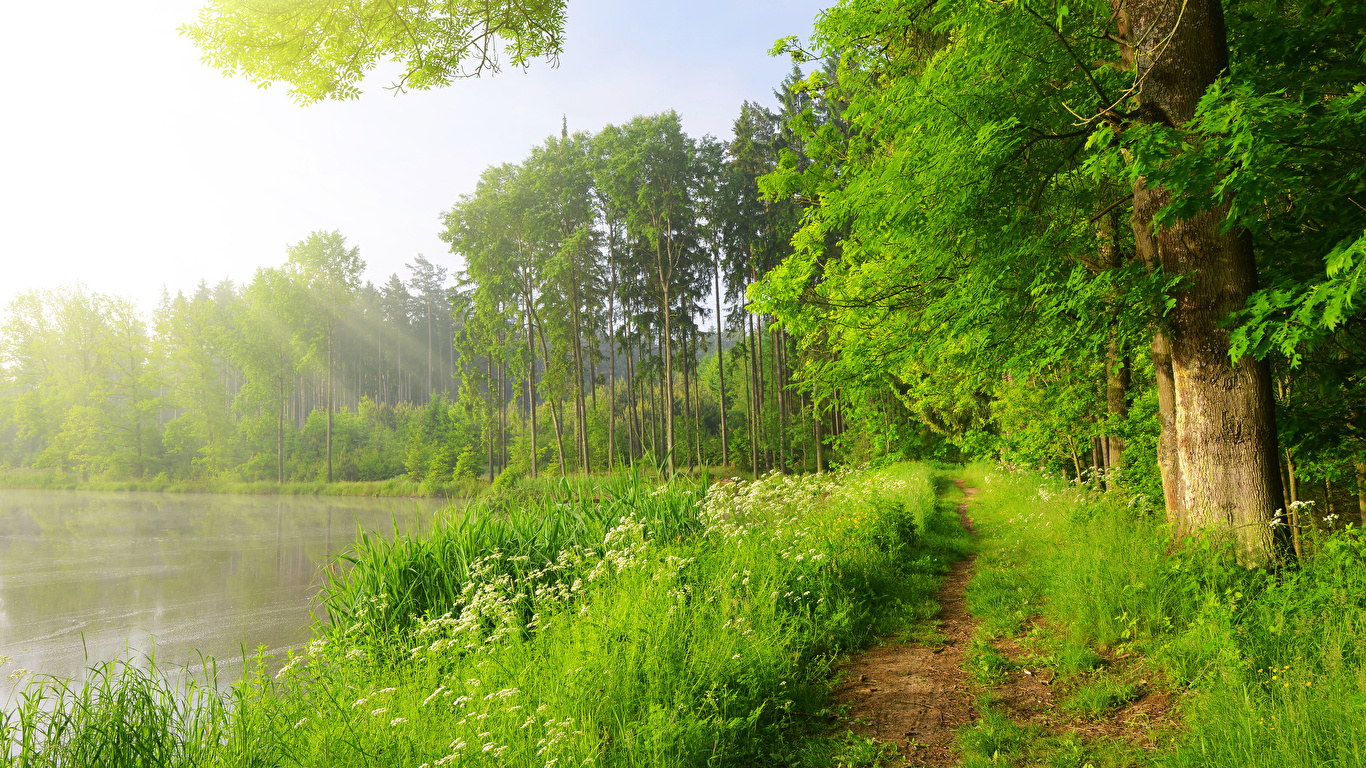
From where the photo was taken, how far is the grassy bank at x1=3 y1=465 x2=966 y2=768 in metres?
2.89

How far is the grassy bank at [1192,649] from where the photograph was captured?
2.52 metres

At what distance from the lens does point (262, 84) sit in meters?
5.95

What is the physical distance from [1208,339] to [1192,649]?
7.21ft

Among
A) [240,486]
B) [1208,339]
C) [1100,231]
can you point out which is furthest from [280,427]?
[1208,339]

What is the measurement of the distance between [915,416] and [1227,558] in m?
19.9

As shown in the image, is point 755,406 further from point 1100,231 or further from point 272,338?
point 272,338

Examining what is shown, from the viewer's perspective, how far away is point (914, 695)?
156 inches

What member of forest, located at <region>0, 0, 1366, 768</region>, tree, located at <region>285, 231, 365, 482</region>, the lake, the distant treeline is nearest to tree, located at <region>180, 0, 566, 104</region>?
forest, located at <region>0, 0, 1366, 768</region>

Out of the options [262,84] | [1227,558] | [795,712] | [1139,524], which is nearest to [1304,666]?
[1227,558]

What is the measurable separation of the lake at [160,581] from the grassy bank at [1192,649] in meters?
5.43

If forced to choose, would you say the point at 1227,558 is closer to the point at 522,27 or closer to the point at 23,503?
the point at 522,27

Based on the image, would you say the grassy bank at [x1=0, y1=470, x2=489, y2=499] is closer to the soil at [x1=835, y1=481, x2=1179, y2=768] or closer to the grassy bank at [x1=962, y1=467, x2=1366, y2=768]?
the soil at [x1=835, y1=481, x2=1179, y2=768]

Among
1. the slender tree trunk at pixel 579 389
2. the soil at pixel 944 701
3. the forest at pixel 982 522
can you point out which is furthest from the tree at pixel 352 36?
the slender tree trunk at pixel 579 389

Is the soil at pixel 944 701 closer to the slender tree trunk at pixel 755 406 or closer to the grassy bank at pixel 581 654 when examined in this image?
the grassy bank at pixel 581 654
